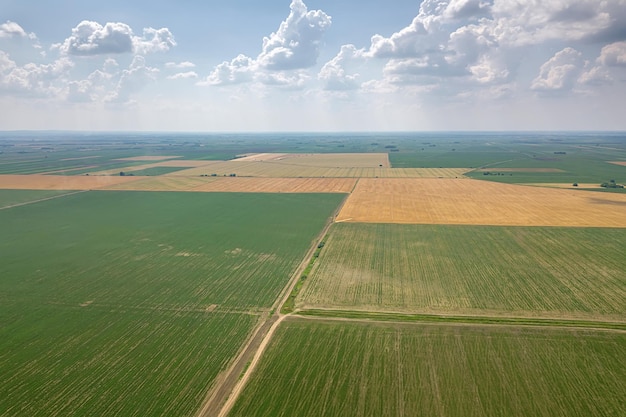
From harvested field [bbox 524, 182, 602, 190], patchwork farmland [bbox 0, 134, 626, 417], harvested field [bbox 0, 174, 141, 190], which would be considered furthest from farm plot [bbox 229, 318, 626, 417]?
harvested field [bbox 0, 174, 141, 190]

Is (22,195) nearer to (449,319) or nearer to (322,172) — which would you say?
(322,172)

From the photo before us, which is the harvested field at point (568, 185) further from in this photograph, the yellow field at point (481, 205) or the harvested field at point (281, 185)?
the harvested field at point (281, 185)

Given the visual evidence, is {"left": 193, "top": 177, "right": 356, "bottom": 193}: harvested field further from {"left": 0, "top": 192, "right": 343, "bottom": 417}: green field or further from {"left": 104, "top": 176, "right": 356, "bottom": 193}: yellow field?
{"left": 0, "top": 192, "right": 343, "bottom": 417}: green field

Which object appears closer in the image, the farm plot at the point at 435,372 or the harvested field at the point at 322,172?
the farm plot at the point at 435,372

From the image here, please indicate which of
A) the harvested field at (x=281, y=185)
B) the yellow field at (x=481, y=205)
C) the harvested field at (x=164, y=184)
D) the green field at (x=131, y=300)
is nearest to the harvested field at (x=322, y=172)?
the harvested field at (x=281, y=185)

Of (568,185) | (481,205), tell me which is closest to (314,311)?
(481,205)

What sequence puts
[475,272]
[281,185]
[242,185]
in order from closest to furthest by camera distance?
[475,272], [281,185], [242,185]
